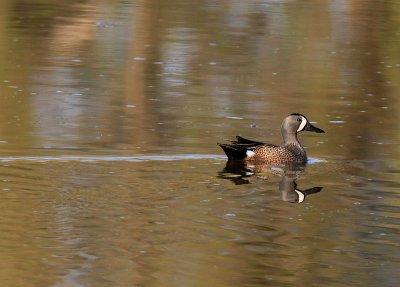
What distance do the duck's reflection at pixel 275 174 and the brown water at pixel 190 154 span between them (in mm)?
37

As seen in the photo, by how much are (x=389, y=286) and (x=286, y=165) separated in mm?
4714

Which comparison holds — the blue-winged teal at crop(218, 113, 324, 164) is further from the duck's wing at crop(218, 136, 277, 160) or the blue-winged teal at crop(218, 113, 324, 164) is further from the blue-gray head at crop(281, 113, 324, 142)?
the blue-gray head at crop(281, 113, 324, 142)

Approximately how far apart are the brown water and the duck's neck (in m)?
0.22

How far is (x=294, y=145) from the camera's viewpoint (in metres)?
13.0

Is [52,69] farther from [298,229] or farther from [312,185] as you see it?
[298,229]

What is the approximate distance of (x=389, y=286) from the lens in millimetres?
8000

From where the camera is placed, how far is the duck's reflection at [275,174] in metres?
11.0

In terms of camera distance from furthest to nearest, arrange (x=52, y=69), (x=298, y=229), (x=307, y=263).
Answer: (x=52, y=69) → (x=298, y=229) → (x=307, y=263)

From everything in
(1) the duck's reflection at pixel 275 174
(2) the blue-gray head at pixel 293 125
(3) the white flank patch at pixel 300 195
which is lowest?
(1) the duck's reflection at pixel 275 174

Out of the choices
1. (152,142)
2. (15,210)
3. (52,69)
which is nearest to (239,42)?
(52,69)

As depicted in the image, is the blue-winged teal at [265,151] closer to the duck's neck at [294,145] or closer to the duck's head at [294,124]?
the duck's neck at [294,145]

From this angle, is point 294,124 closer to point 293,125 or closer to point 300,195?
point 293,125

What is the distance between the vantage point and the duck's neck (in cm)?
1278

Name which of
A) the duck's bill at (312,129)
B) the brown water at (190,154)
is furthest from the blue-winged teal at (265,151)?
the duck's bill at (312,129)
